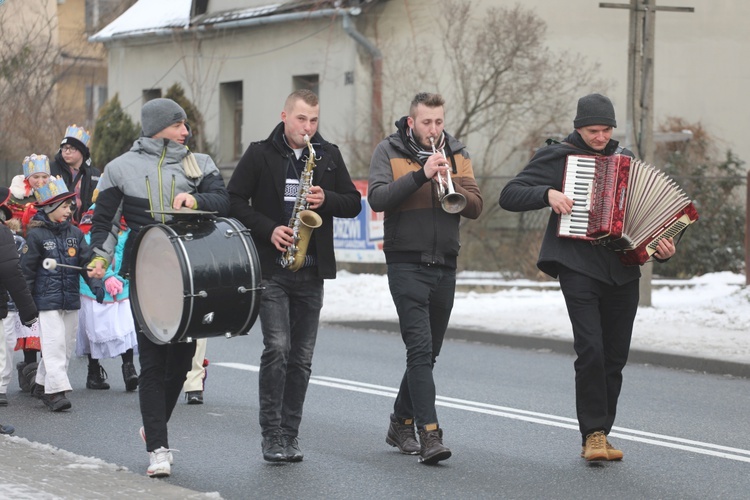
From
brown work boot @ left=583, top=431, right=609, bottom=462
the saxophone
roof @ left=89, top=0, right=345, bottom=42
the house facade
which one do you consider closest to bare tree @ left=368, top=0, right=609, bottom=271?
the house facade

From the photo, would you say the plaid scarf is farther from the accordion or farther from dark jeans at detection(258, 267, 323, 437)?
dark jeans at detection(258, 267, 323, 437)

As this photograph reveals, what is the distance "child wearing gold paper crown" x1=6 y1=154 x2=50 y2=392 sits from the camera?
33.8ft

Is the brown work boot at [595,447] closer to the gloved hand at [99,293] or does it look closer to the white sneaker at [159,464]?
the white sneaker at [159,464]

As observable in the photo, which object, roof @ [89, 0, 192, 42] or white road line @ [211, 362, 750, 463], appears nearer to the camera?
white road line @ [211, 362, 750, 463]

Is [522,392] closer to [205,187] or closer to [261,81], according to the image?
[205,187]

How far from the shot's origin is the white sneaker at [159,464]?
701 cm

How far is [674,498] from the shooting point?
6.77m

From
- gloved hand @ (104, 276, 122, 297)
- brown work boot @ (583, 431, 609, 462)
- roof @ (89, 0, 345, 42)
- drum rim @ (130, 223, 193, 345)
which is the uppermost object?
roof @ (89, 0, 345, 42)

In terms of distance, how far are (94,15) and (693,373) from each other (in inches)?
1401

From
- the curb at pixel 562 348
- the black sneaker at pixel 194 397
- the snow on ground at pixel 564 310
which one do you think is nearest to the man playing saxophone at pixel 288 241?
the black sneaker at pixel 194 397

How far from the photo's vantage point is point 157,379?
706 centimetres

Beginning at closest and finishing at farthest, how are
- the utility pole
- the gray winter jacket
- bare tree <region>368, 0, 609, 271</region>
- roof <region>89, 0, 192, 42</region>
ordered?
the gray winter jacket, the utility pole, bare tree <region>368, 0, 609, 271</region>, roof <region>89, 0, 192, 42</region>

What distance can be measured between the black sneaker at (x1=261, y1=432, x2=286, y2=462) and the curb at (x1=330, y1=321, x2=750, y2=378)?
19.3 feet

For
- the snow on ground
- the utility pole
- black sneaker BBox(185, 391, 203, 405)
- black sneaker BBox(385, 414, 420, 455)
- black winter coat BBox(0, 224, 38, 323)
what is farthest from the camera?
the utility pole
